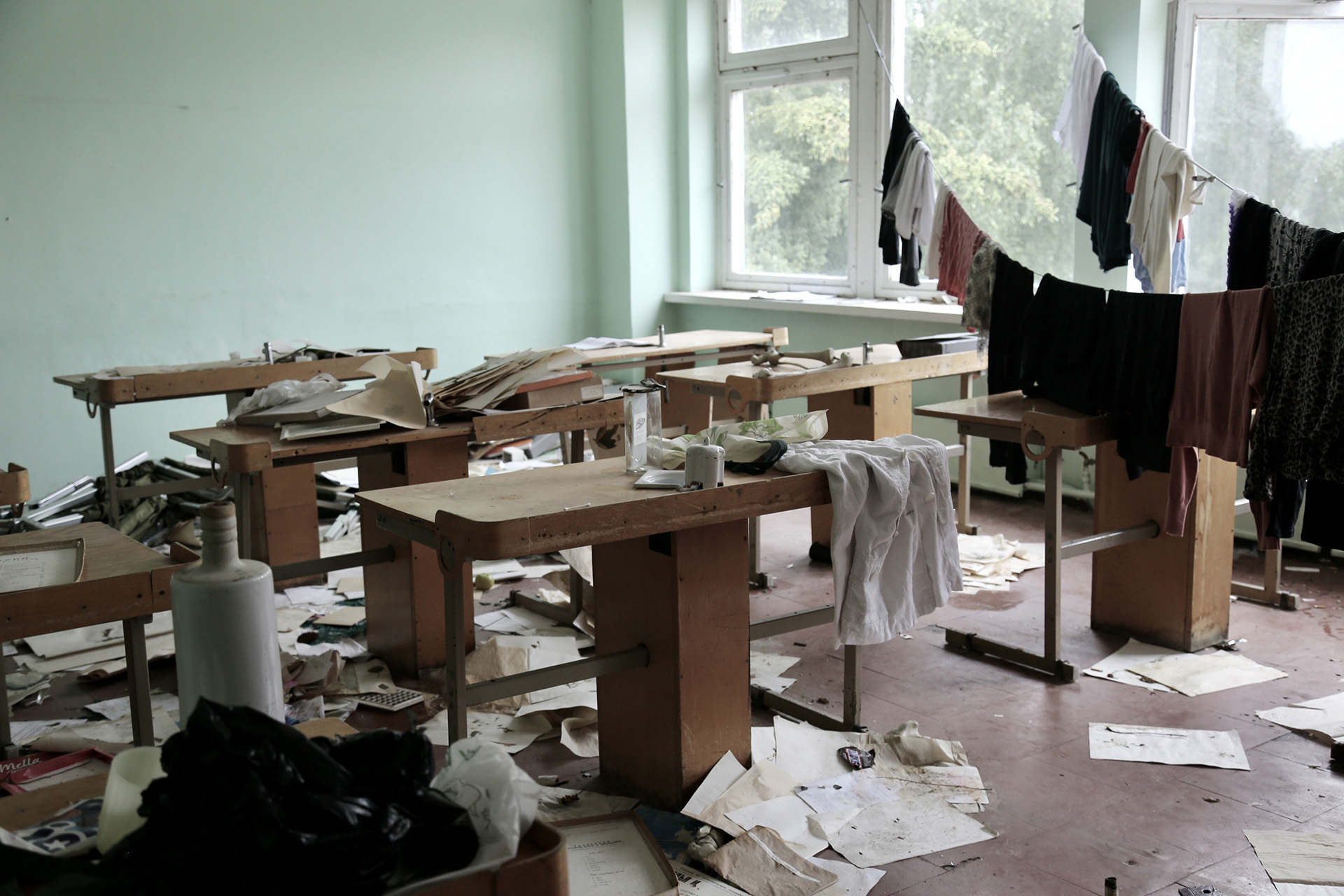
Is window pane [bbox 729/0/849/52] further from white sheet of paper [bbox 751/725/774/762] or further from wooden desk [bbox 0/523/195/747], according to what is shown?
wooden desk [bbox 0/523/195/747]

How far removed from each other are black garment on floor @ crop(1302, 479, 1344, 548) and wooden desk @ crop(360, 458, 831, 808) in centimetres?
149

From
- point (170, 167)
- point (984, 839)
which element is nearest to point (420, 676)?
point (984, 839)

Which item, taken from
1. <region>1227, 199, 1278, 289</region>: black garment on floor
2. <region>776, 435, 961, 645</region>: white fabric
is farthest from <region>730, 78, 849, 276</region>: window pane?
<region>776, 435, 961, 645</region>: white fabric

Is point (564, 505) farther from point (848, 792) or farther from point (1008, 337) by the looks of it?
point (1008, 337)

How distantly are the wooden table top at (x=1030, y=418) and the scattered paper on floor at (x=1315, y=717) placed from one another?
885mm

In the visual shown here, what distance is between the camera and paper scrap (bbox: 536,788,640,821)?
258cm

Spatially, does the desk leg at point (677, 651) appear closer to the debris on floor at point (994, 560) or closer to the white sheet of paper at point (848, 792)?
the white sheet of paper at point (848, 792)

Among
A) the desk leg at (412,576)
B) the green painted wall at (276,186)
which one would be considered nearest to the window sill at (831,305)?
the green painted wall at (276,186)

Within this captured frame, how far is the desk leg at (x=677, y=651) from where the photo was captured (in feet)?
8.28

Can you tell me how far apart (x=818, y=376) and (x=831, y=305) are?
87.1 inches

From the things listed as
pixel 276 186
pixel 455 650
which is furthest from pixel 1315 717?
pixel 276 186

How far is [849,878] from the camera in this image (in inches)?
90.4

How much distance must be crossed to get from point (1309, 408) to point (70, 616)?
2795mm

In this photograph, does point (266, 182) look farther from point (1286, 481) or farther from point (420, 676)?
point (1286, 481)
